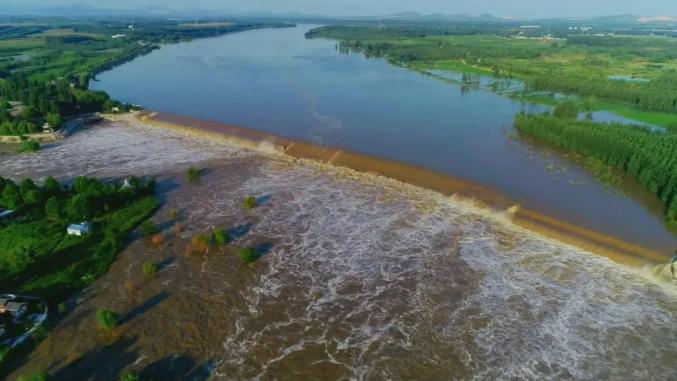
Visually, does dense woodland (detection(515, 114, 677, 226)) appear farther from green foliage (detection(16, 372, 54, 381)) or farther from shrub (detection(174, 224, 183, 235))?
green foliage (detection(16, 372, 54, 381))

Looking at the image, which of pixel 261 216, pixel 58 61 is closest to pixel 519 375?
pixel 261 216

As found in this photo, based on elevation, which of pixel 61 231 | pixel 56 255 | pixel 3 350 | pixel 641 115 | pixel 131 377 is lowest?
pixel 3 350

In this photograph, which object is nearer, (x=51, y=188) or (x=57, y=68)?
(x=51, y=188)

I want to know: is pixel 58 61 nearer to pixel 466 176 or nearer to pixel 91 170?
pixel 91 170

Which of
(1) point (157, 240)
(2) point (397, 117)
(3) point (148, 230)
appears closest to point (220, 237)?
(1) point (157, 240)

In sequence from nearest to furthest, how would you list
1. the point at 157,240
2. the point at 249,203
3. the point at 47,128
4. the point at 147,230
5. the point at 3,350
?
the point at 3,350 → the point at 157,240 → the point at 147,230 → the point at 249,203 → the point at 47,128

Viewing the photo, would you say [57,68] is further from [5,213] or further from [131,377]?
[131,377]

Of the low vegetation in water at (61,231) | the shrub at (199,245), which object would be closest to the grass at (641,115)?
the shrub at (199,245)
